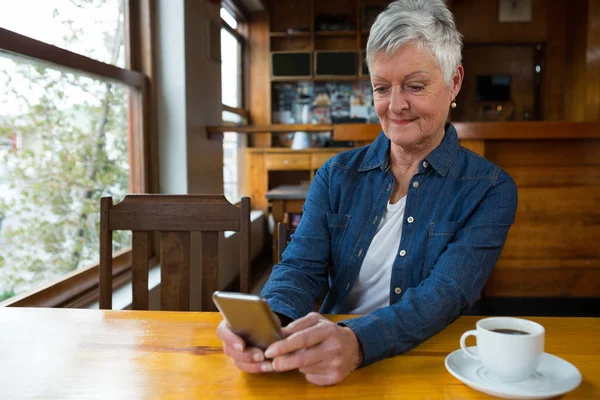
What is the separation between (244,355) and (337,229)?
511 millimetres

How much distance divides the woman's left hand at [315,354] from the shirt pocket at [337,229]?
45 centimetres

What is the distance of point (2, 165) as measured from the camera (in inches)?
66.6

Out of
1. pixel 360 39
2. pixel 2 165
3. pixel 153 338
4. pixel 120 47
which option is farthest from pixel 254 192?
pixel 153 338

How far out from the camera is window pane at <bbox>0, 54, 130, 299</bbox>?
1.73 m

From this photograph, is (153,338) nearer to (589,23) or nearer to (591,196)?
(591,196)

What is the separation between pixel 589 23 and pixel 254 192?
3.49 metres

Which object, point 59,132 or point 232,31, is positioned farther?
point 232,31

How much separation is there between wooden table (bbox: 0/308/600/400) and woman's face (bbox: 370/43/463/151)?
0.41 meters

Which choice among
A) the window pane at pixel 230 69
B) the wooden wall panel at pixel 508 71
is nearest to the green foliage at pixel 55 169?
the window pane at pixel 230 69

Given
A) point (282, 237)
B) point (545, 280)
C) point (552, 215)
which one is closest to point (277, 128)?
point (552, 215)

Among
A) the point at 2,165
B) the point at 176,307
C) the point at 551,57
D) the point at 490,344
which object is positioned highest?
the point at 551,57

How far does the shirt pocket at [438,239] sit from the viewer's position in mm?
1134

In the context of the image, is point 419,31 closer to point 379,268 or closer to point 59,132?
point 379,268

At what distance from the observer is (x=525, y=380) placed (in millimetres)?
732
